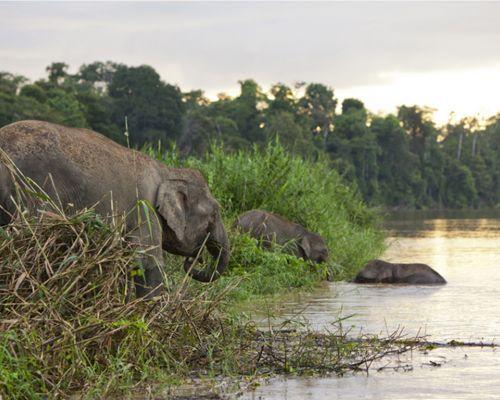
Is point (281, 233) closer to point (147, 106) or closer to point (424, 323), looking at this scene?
point (424, 323)

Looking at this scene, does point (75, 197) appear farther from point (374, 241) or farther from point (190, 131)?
point (190, 131)

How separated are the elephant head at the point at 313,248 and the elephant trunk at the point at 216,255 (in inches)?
207

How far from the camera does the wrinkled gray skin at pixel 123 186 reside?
9.06 metres

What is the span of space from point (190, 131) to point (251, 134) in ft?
44.9

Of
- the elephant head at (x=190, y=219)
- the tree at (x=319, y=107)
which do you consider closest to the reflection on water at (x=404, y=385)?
the elephant head at (x=190, y=219)

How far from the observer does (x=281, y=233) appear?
16.3 meters

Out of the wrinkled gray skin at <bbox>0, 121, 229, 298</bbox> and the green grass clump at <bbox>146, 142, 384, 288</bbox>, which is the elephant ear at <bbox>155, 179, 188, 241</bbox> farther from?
the green grass clump at <bbox>146, 142, 384, 288</bbox>

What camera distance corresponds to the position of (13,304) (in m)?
7.20

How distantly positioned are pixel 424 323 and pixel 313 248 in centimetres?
546

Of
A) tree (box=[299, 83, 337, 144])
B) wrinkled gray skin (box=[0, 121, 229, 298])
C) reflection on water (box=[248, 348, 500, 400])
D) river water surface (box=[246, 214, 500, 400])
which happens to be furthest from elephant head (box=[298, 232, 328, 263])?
tree (box=[299, 83, 337, 144])

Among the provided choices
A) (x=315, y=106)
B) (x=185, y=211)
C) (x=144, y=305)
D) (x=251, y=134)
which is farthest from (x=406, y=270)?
(x=315, y=106)

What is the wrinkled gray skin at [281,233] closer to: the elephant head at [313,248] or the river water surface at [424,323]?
the elephant head at [313,248]

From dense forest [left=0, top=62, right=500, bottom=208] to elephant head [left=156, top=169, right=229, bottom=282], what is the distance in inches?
1917

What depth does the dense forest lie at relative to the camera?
234ft
